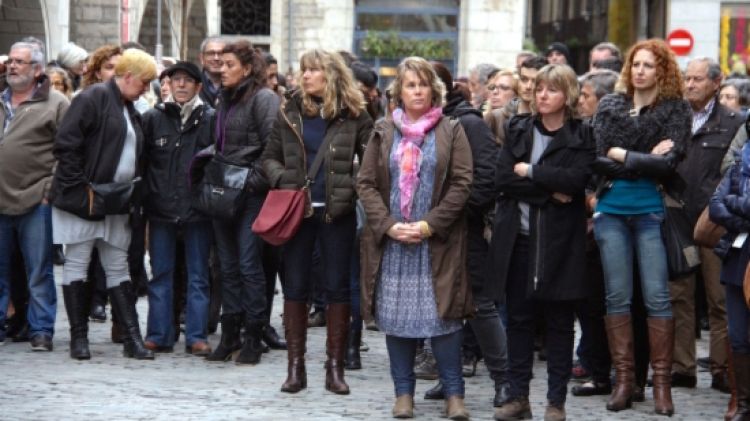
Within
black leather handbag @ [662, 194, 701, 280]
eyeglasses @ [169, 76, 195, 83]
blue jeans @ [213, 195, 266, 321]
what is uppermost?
eyeglasses @ [169, 76, 195, 83]

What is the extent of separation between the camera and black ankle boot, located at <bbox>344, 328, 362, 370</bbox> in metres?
11.9

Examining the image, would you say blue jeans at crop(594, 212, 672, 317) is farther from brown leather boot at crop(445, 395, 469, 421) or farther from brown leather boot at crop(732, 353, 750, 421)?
brown leather boot at crop(445, 395, 469, 421)

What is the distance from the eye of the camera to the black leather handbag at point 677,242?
10.1 metres

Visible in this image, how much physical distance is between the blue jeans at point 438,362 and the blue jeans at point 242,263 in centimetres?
210

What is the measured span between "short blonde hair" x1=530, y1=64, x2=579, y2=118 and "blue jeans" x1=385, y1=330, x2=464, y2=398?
1.42 meters

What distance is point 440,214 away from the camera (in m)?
9.69

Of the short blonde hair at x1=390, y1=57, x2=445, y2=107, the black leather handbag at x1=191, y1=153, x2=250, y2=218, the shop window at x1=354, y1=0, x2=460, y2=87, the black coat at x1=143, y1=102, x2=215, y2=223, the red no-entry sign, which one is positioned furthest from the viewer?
the shop window at x1=354, y1=0, x2=460, y2=87

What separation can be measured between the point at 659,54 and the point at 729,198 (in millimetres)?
1013

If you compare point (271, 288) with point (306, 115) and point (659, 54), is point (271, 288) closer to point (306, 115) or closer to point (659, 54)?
point (306, 115)

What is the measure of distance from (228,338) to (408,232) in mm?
2743

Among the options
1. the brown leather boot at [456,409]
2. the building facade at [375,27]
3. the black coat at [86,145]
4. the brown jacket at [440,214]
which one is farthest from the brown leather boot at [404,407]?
the building facade at [375,27]

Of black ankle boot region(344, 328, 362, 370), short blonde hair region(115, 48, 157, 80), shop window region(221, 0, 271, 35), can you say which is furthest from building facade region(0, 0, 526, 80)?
black ankle boot region(344, 328, 362, 370)

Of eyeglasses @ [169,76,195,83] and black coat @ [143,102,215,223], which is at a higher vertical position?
eyeglasses @ [169,76,195,83]

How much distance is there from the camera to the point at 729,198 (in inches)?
383
